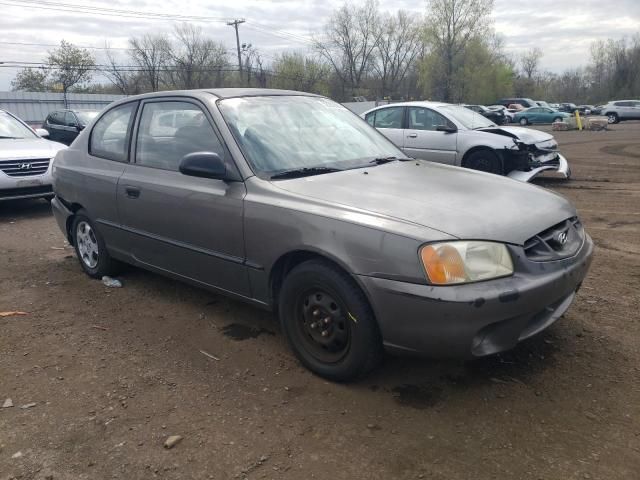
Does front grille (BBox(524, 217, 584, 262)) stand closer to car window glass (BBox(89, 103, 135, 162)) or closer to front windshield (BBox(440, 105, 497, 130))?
car window glass (BBox(89, 103, 135, 162))

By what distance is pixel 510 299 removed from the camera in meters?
2.56

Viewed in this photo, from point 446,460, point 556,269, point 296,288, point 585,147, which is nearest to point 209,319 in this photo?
point 296,288

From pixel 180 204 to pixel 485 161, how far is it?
6.61m

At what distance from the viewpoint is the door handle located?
161 inches

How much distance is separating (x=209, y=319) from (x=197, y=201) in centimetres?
98

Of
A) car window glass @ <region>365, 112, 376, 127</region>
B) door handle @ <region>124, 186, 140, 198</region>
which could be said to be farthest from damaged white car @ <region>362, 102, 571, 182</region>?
door handle @ <region>124, 186, 140, 198</region>

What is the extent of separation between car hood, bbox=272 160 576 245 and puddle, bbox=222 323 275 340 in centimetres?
115

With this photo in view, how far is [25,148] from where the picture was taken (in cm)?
826

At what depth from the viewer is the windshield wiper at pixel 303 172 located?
3.34 m

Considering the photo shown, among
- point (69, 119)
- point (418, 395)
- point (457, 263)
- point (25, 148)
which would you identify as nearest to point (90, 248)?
point (418, 395)

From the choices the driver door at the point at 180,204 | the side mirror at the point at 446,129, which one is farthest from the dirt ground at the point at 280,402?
the side mirror at the point at 446,129

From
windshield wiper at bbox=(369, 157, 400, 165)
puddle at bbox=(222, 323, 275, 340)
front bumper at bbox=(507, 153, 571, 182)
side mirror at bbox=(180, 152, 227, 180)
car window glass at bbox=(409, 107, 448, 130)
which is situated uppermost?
car window glass at bbox=(409, 107, 448, 130)

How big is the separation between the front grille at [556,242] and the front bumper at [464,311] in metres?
0.06

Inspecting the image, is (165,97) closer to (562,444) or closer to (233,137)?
(233,137)
